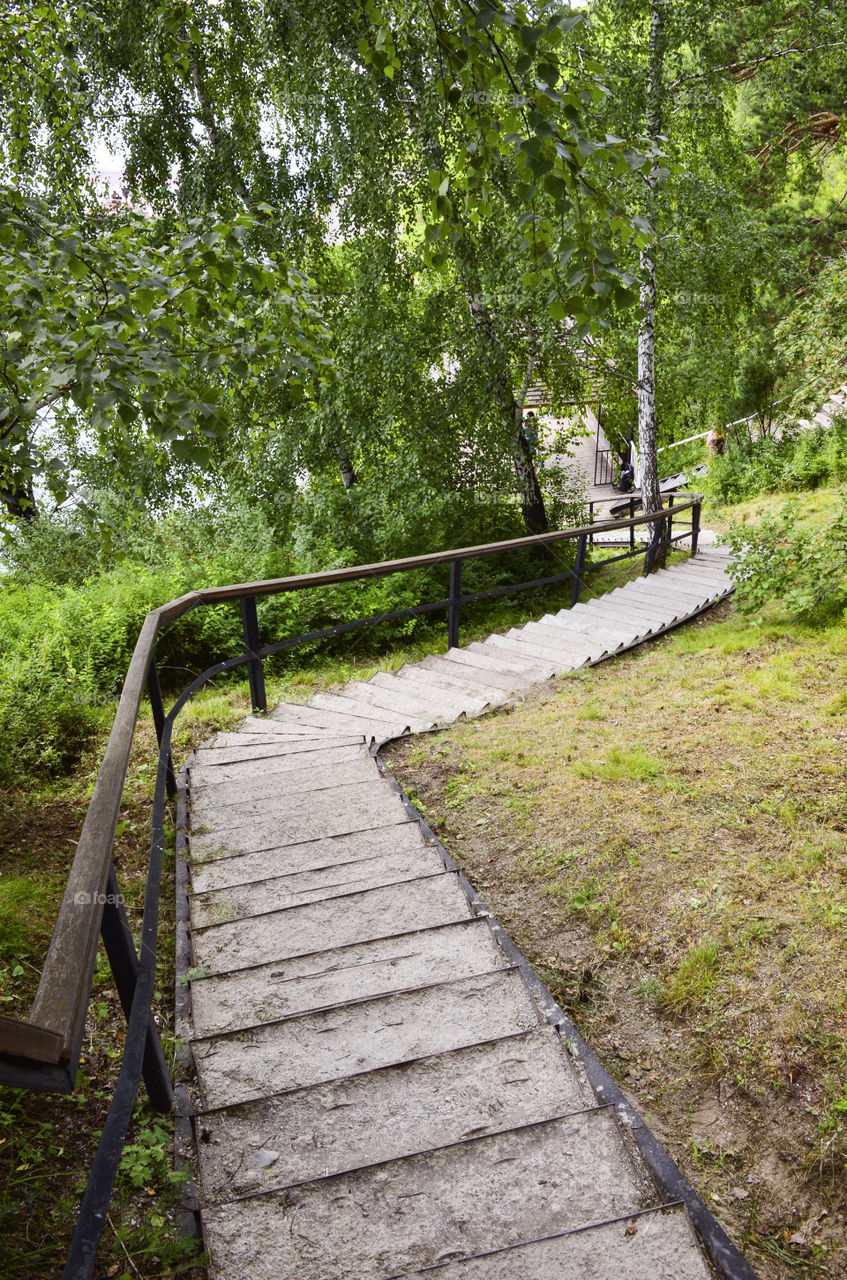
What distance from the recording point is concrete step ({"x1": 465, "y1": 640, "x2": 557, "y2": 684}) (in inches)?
260

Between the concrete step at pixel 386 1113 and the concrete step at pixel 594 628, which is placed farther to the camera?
the concrete step at pixel 594 628

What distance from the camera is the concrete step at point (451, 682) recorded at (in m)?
6.02

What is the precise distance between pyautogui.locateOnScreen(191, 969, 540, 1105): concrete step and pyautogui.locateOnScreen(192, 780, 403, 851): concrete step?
1.28m

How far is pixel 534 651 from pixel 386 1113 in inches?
211

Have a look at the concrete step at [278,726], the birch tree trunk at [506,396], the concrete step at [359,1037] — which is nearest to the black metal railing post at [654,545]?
the birch tree trunk at [506,396]

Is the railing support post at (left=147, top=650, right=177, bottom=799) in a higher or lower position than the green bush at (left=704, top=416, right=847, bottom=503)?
lower

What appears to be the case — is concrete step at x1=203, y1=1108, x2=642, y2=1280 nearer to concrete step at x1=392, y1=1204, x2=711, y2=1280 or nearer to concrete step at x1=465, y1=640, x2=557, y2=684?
concrete step at x1=392, y1=1204, x2=711, y2=1280

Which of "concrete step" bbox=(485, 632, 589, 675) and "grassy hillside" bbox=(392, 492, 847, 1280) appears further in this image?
"concrete step" bbox=(485, 632, 589, 675)

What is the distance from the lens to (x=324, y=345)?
169 inches

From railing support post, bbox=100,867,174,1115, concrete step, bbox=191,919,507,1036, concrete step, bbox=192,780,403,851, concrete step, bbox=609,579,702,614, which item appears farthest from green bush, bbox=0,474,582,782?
railing support post, bbox=100,867,174,1115

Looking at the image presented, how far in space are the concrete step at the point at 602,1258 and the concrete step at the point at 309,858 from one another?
1.79 meters

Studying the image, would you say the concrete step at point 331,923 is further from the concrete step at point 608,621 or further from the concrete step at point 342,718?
the concrete step at point 608,621

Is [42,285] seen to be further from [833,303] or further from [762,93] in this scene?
[762,93]

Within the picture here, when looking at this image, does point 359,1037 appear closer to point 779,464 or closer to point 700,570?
point 700,570
